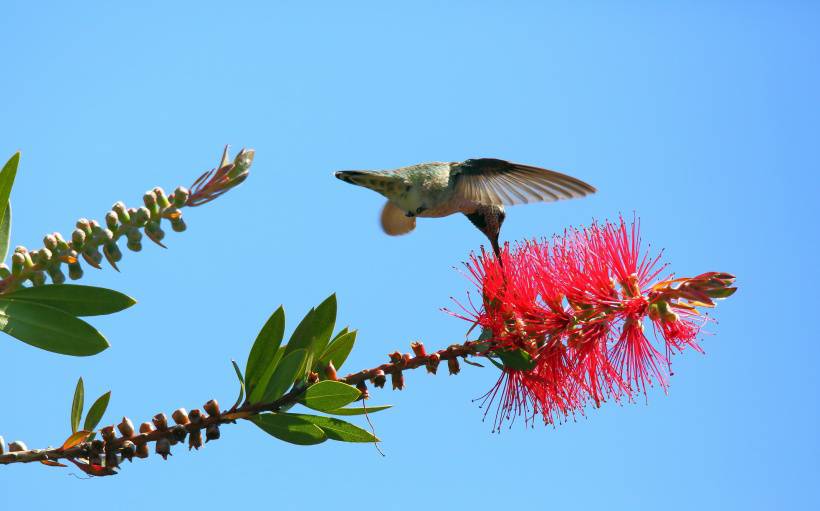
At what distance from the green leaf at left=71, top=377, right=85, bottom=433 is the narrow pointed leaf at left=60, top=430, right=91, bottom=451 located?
0.13 metres

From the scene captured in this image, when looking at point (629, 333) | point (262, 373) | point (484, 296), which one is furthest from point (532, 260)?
point (262, 373)

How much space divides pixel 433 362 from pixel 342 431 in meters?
0.41

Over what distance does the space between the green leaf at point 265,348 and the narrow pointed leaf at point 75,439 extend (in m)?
0.45

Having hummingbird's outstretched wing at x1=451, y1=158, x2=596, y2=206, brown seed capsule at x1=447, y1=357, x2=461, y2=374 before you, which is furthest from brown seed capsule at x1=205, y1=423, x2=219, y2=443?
hummingbird's outstretched wing at x1=451, y1=158, x2=596, y2=206

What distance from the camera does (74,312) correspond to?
2199 millimetres

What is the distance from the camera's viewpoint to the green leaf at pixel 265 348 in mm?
2387

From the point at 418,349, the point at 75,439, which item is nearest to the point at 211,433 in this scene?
the point at 75,439

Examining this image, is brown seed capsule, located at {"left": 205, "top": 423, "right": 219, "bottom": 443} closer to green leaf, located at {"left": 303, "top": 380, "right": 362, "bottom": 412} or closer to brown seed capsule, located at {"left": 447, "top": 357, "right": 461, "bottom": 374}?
green leaf, located at {"left": 303, "top": 380, "right": 362, "bottom": 412}

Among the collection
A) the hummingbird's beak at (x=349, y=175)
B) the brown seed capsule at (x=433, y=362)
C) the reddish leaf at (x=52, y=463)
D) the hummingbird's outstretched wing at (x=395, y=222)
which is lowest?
the reddish leaf at (x=52, y=463)

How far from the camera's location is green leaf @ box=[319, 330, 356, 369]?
101 inches

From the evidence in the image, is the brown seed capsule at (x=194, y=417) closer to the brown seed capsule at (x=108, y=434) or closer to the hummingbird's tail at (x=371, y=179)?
the brown seed capsule at (x=108, y=434)

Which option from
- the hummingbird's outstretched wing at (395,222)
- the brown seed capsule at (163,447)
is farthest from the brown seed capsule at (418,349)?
the hummingbird's outstretched wing at (395,222)

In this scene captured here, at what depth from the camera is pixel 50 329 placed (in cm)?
213

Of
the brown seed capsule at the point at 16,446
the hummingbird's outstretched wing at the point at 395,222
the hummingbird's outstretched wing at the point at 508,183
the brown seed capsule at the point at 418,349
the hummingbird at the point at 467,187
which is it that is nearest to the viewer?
the brown seed capsule at the point at 16,446
